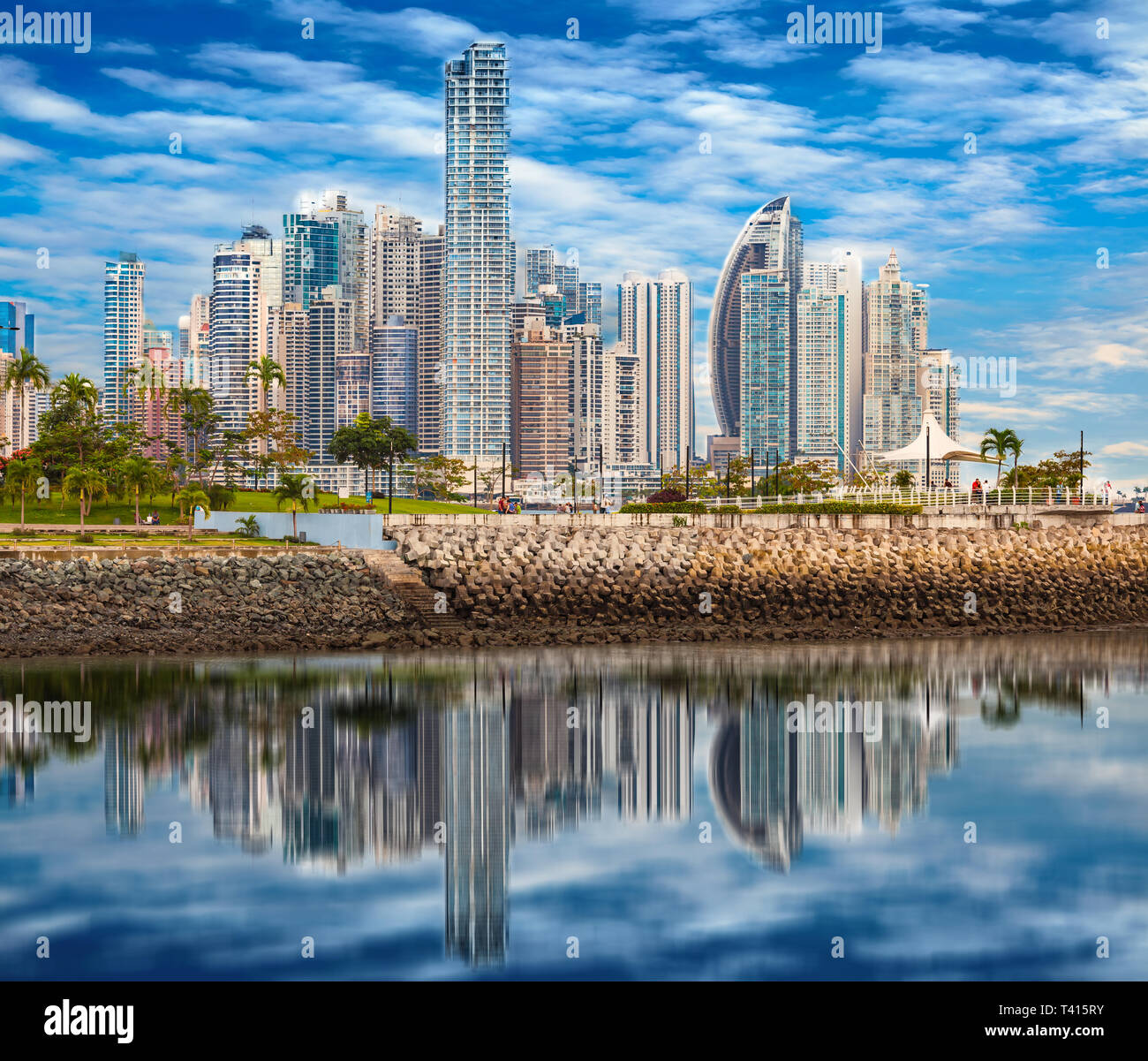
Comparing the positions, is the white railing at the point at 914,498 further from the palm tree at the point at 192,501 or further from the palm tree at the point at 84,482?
the palm tree at the point at 84,482

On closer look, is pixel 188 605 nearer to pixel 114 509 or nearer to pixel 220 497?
pixel 220 497

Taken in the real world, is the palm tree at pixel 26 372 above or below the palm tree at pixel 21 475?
above

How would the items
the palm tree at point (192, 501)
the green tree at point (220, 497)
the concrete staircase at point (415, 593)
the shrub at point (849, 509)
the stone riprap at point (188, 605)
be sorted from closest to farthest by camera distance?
the stone riprap at point (188, 605) → the concrete staircase at point (415, 593) → the shrub at point (849, 509) → the palm tree at point (192, 501) → the green tree at point (220, 497)

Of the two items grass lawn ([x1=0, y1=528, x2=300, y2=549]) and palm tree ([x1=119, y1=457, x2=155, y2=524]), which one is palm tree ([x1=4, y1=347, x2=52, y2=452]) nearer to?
palm tree ([x1=119, y1=457, x2=155, y2=524])

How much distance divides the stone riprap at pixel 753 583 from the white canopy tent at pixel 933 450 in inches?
1095

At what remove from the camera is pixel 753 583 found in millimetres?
45812

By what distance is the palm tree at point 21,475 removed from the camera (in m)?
66.6

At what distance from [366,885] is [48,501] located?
6525 cm

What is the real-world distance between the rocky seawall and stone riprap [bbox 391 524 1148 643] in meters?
0.07

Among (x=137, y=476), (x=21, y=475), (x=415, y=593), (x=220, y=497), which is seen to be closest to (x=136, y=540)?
(x=137, y=476)

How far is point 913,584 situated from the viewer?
47.3 meters

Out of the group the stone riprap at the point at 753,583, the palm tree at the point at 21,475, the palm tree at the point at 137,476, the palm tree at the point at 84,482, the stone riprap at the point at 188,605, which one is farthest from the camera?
the palm tree at the point at 137,476

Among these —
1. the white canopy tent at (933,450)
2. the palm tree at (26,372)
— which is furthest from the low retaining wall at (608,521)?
the palm tree at (26,372)
